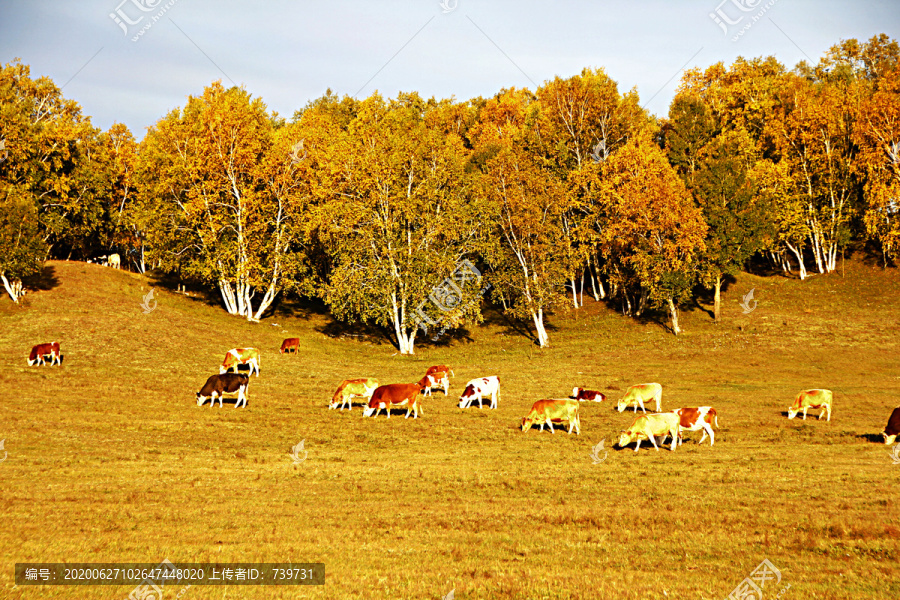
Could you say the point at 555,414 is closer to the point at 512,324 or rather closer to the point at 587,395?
the point at 587,395

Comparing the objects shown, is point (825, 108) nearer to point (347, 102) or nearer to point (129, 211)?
point (347, 102)

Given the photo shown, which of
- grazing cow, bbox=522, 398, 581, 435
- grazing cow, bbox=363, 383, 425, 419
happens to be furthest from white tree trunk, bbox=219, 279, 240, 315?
grazing cow, bbox=522, 398, 581, 435

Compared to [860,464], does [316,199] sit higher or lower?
higher

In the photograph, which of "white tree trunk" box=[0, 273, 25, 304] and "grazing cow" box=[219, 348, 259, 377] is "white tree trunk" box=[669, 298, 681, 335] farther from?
"white tree trunk" box=[0, 273, 25, 304]

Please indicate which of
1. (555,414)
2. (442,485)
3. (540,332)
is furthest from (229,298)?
(442,485)

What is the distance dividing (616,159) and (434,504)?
54210mm

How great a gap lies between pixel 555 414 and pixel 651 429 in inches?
158

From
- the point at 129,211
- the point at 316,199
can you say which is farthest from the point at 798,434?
the point at 129,211

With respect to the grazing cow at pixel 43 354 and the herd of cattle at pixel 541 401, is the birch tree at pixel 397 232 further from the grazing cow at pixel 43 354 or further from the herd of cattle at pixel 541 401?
the grazing cow at pixel 43 354

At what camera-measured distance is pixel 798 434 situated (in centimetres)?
2448

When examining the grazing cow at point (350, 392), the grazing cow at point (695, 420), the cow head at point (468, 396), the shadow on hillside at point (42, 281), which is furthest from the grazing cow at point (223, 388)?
the shadow on hillside at point (42, 281)

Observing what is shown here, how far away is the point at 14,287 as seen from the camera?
170 ft

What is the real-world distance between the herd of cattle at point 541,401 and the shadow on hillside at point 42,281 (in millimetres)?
22310

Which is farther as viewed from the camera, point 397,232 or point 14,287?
point 397,232
